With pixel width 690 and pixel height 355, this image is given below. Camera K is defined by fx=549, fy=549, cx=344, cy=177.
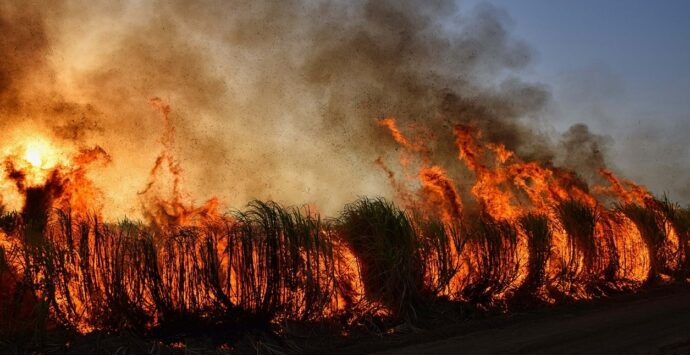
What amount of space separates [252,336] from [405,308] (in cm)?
245

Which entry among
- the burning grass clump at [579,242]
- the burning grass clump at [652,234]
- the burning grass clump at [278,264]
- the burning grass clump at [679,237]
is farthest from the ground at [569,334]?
the burning grass clump at [679,237]

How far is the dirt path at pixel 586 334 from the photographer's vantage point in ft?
21.7

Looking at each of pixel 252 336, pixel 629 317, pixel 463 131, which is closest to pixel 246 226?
pixel 252 336

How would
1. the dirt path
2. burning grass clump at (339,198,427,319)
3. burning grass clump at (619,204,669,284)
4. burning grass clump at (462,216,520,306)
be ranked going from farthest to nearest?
1. burning grass clump at (619,204,669,284)
2. burning grass clump at (462,216,520,306)
3. burning grass clump at (339,198,427,319)
4. the dirt path

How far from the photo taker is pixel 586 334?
7441mm

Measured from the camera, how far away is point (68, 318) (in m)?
6.55

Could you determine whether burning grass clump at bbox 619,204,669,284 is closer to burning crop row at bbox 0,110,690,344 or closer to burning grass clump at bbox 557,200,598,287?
burning crop row at bbox 0,110,690,344

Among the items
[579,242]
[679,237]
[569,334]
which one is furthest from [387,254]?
[679,237]

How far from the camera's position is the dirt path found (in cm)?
660

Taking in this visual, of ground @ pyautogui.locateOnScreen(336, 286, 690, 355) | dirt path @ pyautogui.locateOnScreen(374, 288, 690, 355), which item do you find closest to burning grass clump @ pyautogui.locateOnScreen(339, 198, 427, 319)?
ground @ pyautogui.locateOnScreen(336, 286, 690, 355)

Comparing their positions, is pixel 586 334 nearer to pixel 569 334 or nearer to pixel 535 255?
pixel 569 334

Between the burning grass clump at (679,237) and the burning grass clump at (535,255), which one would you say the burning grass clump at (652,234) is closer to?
the burning grass clump at (679,237)

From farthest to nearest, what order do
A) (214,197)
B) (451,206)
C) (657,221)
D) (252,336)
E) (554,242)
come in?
(657,221) → (451,206) → (554,242) → (214,197) → (252,336)

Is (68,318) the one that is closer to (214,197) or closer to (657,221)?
(214,197)
